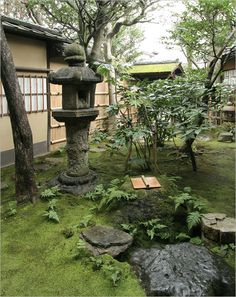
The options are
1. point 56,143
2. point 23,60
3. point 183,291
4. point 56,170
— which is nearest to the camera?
point 183,291

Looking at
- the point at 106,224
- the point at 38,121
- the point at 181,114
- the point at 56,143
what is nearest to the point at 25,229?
the point at 106,224

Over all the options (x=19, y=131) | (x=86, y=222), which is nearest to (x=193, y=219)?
(x=86, y=222)

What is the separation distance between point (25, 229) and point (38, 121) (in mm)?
5253

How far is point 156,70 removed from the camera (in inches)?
687

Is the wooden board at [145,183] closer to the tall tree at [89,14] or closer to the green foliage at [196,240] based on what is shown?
the green foliage at [196,240]

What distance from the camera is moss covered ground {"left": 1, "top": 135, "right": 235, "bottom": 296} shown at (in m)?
3.58

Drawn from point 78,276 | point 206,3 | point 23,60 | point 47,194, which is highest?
→ point 206,3

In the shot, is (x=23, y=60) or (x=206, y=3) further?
(x=23, y=60)

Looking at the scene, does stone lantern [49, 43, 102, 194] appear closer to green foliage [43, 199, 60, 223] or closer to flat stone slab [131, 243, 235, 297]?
green foliage [43, 199, 60, 223]

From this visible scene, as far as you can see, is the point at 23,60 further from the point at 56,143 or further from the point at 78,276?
the point at 78,276

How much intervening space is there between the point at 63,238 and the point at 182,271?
1856 mm

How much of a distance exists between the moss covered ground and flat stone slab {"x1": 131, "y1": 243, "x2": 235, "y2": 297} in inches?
7.6

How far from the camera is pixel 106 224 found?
4969 millimetres

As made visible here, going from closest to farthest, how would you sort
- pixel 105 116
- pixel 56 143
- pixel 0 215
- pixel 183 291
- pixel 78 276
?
pixel 183 291 → pixel 78 276 → pixel 0 215 → pixel 56 143 → pixel 105 116
